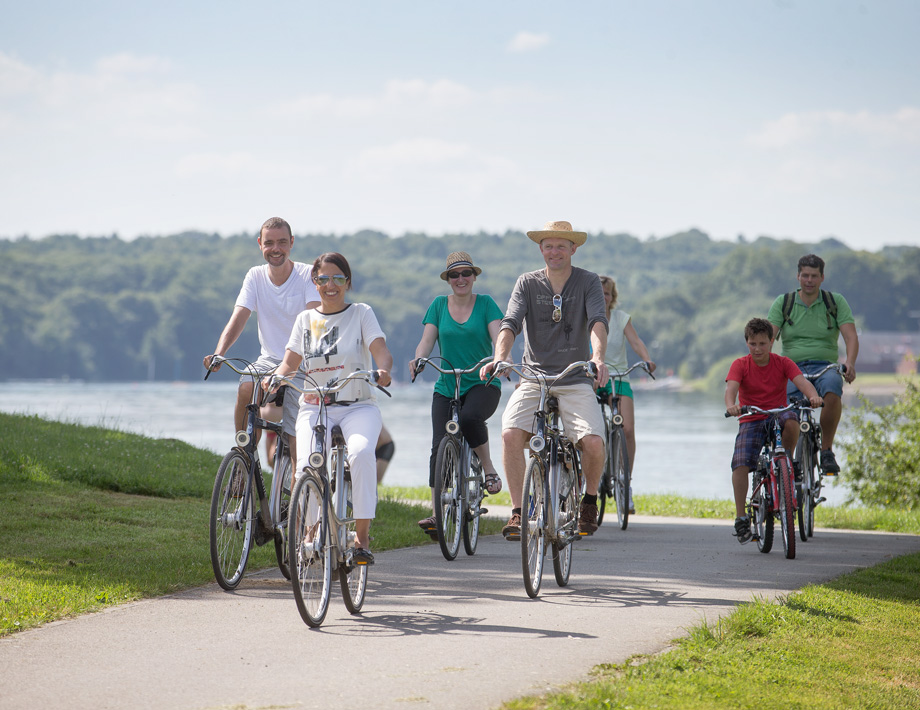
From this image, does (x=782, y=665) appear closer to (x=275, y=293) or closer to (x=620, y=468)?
(x=275, y=293)

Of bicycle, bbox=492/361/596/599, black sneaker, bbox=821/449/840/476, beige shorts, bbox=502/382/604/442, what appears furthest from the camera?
black sneaker, bbox=821/449/840/476

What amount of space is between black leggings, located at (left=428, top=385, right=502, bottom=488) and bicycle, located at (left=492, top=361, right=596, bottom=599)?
4.20 feet

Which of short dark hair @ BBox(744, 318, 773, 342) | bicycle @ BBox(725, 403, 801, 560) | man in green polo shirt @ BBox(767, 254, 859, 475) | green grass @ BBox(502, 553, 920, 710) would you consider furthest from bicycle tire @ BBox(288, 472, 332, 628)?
man in green polo shirt @ BBox(767, 254, 859, 475)

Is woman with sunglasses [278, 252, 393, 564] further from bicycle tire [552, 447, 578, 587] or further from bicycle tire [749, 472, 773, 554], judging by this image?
bicycle tire [749, 472, 773, 554]

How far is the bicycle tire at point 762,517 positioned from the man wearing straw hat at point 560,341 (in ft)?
6.67

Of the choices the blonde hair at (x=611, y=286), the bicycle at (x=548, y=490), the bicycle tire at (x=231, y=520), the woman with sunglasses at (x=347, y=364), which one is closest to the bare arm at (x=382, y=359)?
the woman with sunglasses at (x=347, y=364)

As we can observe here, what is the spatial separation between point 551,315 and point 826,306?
4.38 meters

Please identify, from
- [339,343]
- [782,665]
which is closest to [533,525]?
[339,343]

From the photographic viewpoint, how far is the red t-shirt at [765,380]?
935 centimetres

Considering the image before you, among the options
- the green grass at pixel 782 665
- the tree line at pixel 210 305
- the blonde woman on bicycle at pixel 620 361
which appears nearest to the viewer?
the green grass at pixel 782 665

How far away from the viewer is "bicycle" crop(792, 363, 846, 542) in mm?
10344

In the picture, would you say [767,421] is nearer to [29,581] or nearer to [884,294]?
[29,581]

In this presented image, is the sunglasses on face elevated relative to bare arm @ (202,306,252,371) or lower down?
elevated

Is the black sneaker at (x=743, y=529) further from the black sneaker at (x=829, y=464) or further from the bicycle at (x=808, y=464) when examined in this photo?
the black sneaker at (x=829, y=464)
